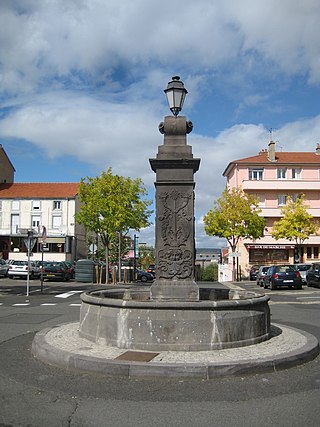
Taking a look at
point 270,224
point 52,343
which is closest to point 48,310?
point 52,343

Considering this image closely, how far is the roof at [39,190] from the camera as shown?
59.6 m

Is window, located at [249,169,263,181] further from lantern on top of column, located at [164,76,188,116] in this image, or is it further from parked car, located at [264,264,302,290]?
lantern on top of column, located at [164,76,188,116]

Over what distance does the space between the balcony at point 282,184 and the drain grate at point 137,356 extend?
45.7 m

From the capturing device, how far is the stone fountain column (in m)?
8.59

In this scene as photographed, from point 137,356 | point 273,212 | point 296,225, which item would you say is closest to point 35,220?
point 273,212

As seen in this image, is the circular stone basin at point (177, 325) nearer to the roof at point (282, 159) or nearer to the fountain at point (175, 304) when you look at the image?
the fountain at point (175, 304)

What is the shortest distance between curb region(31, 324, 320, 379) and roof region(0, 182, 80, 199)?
175 feet

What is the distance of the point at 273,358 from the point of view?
20.3ft

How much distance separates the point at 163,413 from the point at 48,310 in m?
10.2

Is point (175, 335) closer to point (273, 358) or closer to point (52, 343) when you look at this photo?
point (273, 358)

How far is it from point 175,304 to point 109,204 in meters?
28.1

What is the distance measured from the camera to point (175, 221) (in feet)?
28.8

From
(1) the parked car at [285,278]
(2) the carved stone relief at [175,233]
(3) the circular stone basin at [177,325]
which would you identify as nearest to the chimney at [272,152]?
(1) the parked car at [285,278]

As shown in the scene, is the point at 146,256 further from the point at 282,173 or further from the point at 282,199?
the point at 282,173
